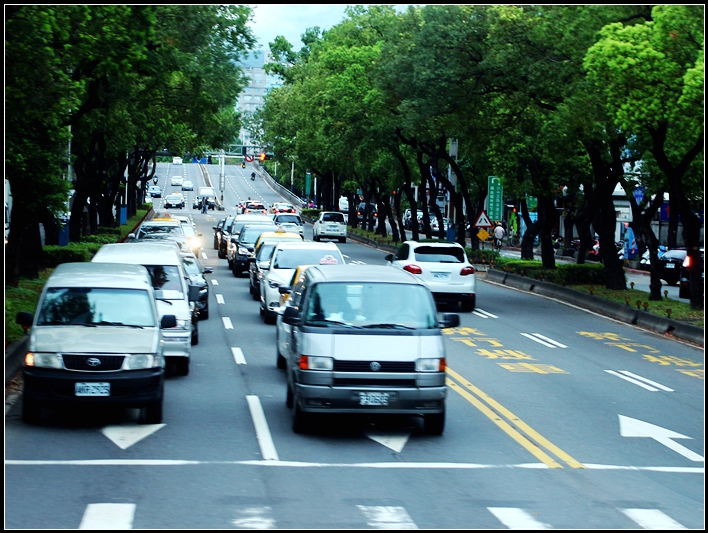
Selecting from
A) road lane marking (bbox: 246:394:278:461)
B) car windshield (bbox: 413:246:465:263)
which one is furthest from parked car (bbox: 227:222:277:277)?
road lane marking (bbox: 246:394:278:461)

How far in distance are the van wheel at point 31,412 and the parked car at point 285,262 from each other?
10400 millimetres

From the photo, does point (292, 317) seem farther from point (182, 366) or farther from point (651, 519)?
point (651, 519)

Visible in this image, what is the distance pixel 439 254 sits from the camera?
89.8ft

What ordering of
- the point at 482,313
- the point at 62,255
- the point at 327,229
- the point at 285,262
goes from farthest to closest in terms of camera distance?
the point at 327,229 → the point at 62,255 → the point at 482,313 → the point at 285,262

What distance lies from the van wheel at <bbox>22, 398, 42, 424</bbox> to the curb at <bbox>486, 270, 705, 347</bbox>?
15.0m

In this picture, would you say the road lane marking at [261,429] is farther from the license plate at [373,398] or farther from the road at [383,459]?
the license plate at [373,398]

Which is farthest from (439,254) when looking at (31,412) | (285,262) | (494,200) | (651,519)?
(494,200)

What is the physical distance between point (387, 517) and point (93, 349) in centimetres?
476

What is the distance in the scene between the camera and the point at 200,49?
27.0m

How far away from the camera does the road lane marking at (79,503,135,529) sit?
8008 mm

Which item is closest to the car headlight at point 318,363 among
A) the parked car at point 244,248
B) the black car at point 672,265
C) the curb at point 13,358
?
the curb at point 13,358

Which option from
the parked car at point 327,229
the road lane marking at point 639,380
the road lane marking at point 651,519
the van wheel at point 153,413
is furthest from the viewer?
the parked car at point 327,229

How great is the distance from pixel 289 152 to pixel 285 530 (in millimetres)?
74606

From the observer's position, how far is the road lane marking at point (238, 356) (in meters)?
17.5
